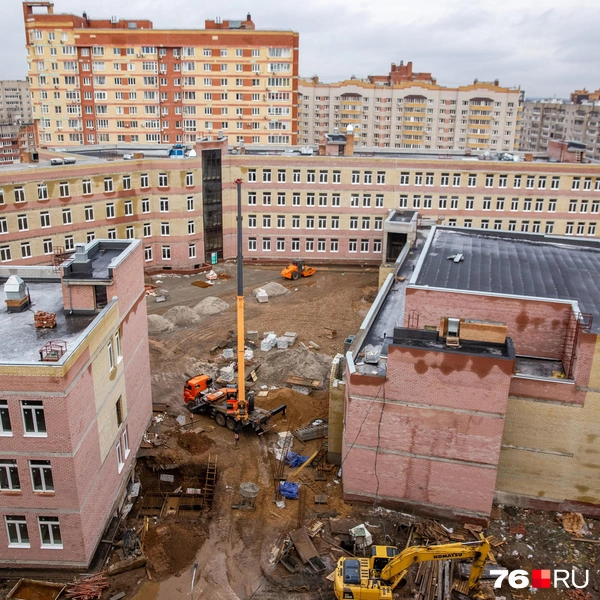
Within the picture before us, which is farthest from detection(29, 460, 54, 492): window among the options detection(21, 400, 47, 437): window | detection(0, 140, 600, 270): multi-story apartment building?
detection(0, 140, 600, 270): multi-story apartment building

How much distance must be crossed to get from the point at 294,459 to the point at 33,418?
12919 mm

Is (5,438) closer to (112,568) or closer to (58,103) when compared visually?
(112,568)

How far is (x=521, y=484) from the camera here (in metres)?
25.1

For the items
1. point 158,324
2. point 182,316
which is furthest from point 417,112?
point 158,324

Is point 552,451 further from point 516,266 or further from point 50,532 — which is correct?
point 50,532

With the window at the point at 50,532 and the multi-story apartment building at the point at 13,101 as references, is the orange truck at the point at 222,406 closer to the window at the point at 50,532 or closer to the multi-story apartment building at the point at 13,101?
the window at the point at 50,532

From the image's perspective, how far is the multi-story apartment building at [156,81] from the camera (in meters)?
77.3

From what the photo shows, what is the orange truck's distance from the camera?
30.3 meters

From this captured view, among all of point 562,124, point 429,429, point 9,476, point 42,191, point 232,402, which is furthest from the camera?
point 562,124

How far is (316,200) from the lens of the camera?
193ft

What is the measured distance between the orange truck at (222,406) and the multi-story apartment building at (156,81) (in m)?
54.6

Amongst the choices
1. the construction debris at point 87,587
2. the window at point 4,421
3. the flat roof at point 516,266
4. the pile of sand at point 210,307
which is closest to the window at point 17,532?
the construction debris at point 87,587

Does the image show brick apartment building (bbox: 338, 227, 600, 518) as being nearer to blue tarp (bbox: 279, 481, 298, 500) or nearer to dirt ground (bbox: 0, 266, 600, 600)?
dirt ground (bbox: 0, 266, 600, 600)

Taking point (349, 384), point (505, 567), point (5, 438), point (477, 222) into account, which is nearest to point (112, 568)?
point (5, 438)
